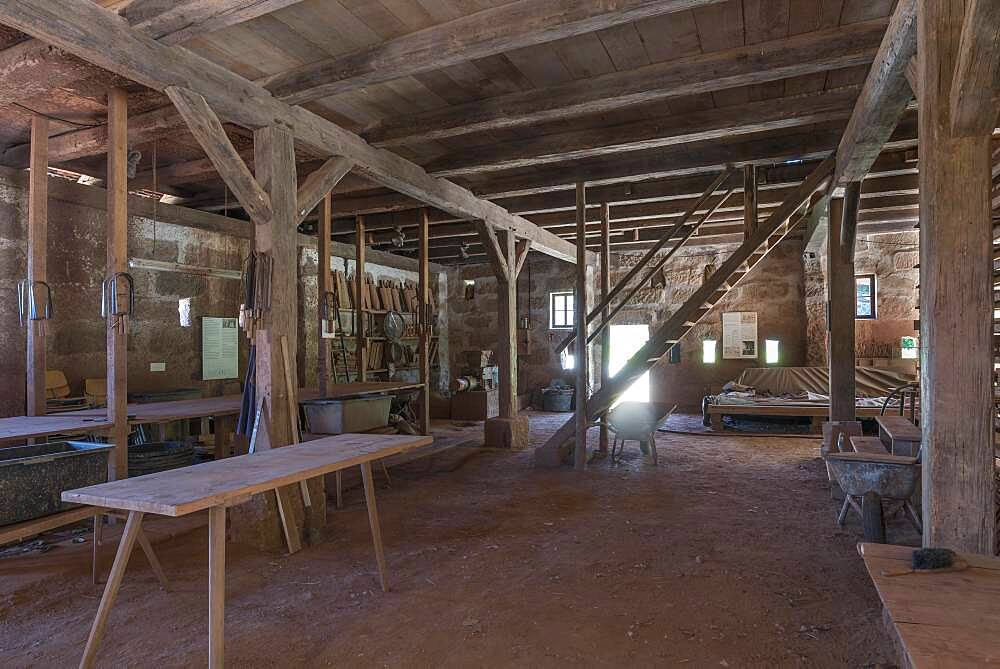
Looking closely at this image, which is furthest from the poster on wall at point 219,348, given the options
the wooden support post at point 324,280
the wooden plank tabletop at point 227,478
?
the wooden plank tabletop at point 227,478

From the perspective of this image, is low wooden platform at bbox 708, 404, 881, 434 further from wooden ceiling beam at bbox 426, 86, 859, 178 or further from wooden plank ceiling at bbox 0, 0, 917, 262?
wooden ceiling beam at bbox 426, 86, 859, 178

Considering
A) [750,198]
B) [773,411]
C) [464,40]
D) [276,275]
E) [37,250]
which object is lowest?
[773,411]

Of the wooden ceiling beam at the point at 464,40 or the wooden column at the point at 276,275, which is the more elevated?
the wooden ceiling beam at the point at 464,40

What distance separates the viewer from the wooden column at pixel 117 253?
389 centimetres

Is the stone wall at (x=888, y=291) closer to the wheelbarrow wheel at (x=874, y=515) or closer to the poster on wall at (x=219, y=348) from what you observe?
the wheelbarrow wheel at (x=874, y=515)

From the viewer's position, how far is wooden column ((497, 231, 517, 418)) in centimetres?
731

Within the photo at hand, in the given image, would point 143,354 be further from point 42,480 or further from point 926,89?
point 926,89

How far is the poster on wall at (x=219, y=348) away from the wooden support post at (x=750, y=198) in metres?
6.03

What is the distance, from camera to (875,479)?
3291 mm

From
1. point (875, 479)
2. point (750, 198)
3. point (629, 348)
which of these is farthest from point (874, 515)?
point (629, 348)

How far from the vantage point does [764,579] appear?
317 centimetres

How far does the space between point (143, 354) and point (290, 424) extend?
3.69 meters

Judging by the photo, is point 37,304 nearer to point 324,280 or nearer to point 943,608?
point 324,280

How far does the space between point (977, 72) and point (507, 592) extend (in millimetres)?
2874
